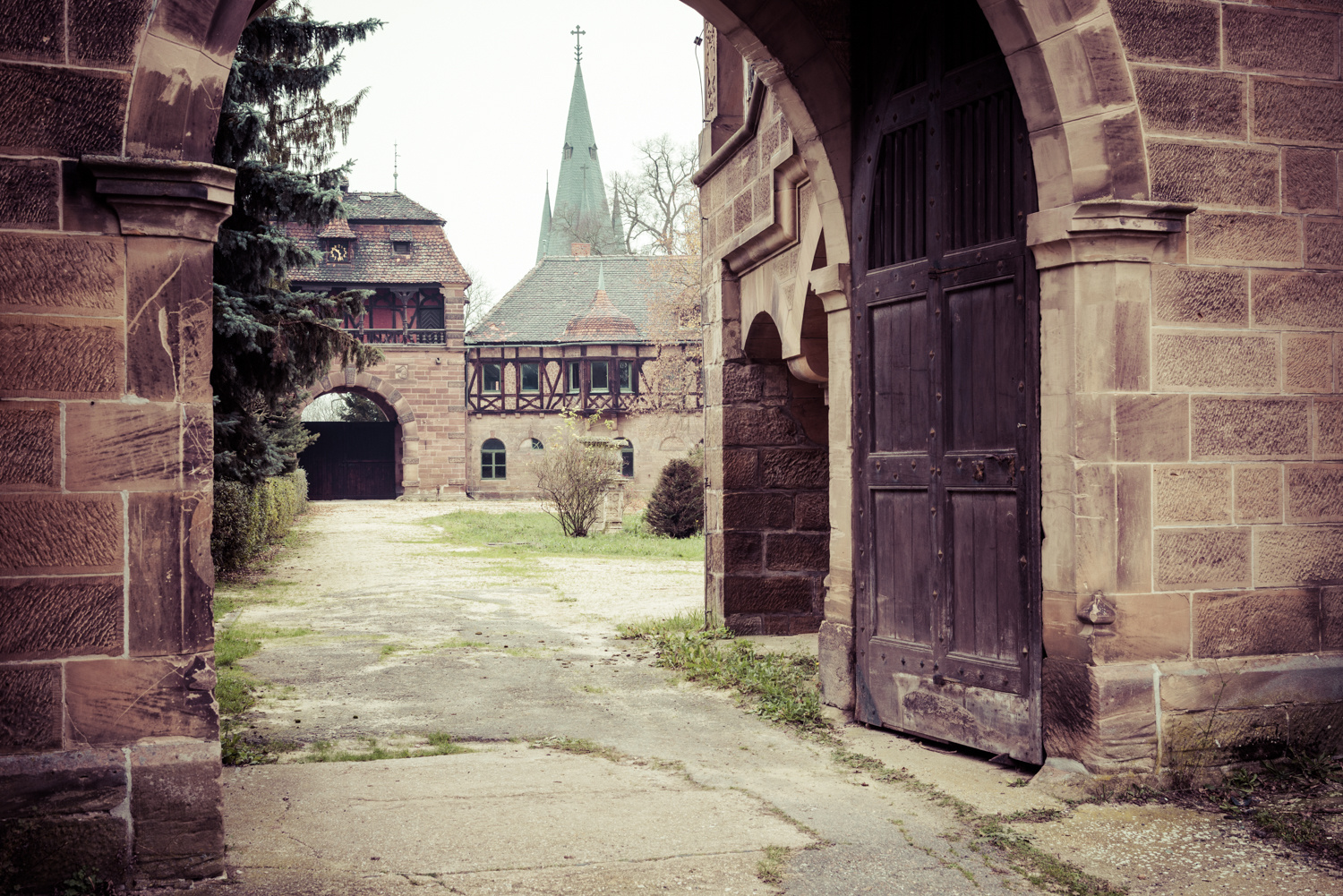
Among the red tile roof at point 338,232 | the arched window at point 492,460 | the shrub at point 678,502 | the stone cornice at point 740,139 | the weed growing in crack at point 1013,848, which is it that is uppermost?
the red tile roof at point 338,232

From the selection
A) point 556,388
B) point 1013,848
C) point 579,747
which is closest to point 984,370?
point 1013,848

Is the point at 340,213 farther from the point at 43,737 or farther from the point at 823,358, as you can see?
the point at 43,737

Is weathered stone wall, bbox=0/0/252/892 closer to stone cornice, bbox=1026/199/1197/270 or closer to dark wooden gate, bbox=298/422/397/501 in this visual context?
stone cornice, bbox=1026/199/1197/270

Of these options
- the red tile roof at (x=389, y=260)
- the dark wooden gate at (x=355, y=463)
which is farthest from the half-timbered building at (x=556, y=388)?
the dark wooden gate at (x=355, y=463)

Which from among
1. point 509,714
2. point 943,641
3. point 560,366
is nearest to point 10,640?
point 509,714

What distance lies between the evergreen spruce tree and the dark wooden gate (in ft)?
90.5

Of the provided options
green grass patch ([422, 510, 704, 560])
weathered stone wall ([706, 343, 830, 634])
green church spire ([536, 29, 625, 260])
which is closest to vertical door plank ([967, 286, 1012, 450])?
weathered stone wall ([706, 343, 830, 634])

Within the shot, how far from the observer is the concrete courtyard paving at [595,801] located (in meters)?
3.37

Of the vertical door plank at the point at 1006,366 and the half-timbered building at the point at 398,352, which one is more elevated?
the half-timbered building at the point at 398,352

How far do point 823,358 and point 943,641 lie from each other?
309 centimetres

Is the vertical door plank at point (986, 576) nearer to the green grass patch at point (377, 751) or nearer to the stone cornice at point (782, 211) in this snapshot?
the green grass patch at point (377, 751)

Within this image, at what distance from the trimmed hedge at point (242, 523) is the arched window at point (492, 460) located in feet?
66.2

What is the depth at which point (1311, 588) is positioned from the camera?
4.39 meters

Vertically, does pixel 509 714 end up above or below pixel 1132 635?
below
